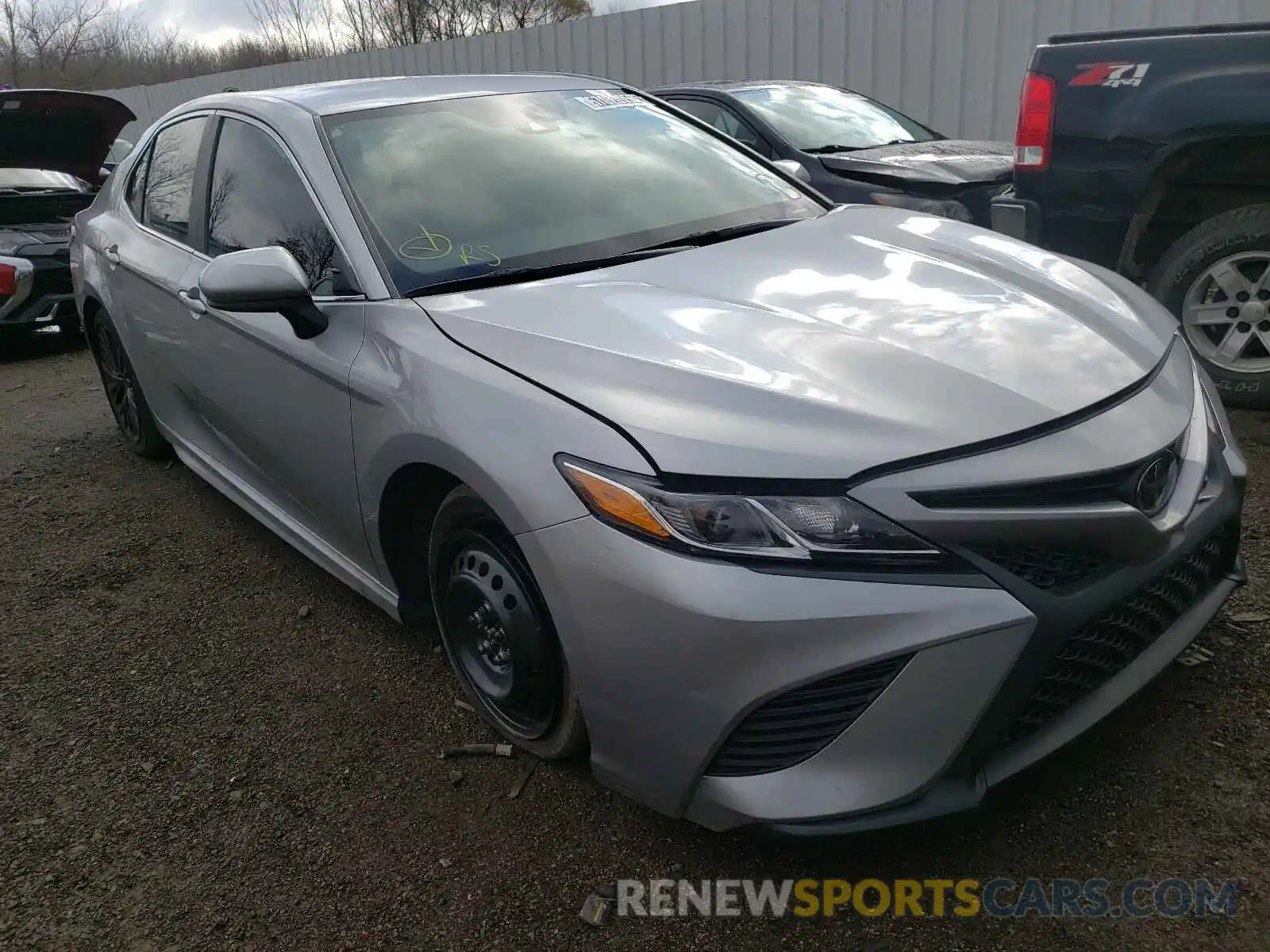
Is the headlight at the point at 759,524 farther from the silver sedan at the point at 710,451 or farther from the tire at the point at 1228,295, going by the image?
the tire at the point at 1228,295

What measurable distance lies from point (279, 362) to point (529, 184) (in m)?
0.86

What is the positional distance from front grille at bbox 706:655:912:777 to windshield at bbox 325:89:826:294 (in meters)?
1.34

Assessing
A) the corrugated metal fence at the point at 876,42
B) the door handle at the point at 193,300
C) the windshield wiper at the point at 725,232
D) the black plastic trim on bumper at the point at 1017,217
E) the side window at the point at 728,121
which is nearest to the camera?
the windshield wiper at the point at 725,232

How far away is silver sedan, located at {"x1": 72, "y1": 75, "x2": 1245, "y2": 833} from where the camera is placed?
5.59 feet

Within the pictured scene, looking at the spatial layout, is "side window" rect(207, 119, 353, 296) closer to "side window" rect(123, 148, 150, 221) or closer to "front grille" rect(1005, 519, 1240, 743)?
"side window" rect(123, 148, 150, 221)

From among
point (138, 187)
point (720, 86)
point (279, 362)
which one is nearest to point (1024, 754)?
point (279, 362)

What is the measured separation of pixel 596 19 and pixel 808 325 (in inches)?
418

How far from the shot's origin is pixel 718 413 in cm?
183

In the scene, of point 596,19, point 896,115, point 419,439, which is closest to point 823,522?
point 419,439

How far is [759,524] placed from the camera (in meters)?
1.74

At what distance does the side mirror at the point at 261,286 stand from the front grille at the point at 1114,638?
6.19 feet

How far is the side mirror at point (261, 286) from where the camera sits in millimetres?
2488


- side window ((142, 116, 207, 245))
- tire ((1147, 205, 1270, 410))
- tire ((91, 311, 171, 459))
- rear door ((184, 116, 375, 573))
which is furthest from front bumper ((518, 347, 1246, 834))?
tire ((91, 311, 171, 459))

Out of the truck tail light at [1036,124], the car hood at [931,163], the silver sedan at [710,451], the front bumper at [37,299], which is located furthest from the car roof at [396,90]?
the front bumper at [37,299]
